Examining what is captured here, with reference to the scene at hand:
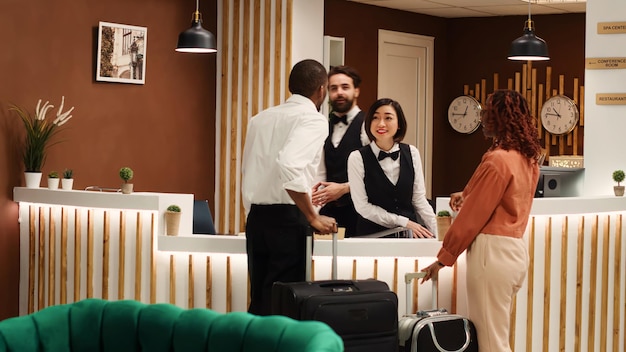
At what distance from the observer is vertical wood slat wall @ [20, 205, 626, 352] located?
5.44m

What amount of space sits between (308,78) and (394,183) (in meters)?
1.07

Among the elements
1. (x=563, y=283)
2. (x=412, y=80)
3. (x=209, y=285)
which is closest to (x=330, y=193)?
(x=209, y=285)

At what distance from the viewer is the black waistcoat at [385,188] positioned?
18.5 ft

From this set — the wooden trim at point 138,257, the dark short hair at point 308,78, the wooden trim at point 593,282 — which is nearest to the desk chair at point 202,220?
the wooden trim at point 138,257

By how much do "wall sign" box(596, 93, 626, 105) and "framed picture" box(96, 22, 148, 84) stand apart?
141 inches

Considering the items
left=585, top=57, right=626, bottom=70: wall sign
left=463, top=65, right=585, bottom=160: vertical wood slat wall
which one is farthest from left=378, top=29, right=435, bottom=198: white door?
left=585, top=57, right=626, bottom=70: wall sign

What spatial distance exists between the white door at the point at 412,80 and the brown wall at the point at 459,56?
10cm

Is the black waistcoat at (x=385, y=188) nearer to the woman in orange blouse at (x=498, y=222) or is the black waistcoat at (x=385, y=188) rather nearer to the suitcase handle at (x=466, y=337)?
the woman in orange blouse at (x=498, y=222)

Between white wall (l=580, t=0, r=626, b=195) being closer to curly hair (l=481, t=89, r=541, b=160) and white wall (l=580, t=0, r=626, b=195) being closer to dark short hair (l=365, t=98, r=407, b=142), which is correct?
dark short hair (l=365, t=98, r=407, b=142)

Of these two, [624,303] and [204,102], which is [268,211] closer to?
[624,303]

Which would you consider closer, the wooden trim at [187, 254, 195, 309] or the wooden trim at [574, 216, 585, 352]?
the wooden trim at [187, 254, 195, 309]

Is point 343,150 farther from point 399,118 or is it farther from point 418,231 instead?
point 418,231

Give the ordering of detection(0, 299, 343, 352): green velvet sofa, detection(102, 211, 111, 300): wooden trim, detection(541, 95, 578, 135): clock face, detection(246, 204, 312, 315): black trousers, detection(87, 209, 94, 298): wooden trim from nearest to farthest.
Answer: detection(0, 299, 343, 352): green velvet sofa → detection(246, 204, 312, 315): black trousers → detection(102, 211, 111, 300): wooden trim → detection(87, 209, 94, 298): wooden trim → detection(541, 95, 578, 135): clock face

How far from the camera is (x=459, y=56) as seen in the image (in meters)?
11.6
